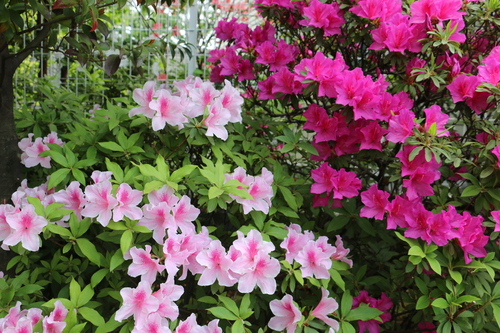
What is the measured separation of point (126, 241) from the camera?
114cm

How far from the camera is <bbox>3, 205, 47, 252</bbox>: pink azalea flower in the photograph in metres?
1.16

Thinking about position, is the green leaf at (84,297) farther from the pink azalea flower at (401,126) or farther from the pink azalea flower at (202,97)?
the pink azalea flower at (401,126)

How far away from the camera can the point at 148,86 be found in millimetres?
1403

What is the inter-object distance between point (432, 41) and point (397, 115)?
0.29 metres

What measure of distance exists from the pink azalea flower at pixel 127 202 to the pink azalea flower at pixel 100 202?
0.6 inches

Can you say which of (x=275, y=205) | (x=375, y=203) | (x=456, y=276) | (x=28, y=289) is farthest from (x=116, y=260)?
(x=456, y=276)

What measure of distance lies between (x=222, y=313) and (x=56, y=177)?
604mm

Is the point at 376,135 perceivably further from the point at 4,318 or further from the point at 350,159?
the point at 4,318

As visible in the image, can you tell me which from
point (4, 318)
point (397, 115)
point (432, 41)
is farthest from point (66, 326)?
Answer: point (432, 41)

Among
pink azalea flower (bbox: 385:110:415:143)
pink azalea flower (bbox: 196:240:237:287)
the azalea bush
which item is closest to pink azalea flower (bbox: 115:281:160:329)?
the azalea bush

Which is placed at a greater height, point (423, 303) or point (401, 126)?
point (401, 126)

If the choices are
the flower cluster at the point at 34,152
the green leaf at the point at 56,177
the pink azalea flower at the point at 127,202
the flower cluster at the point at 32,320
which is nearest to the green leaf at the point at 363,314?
the pink azalea flower at the point at 127,202

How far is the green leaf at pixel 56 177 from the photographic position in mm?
1326

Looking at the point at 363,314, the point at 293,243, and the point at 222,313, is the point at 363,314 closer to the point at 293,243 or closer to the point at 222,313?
the point at 293,243
